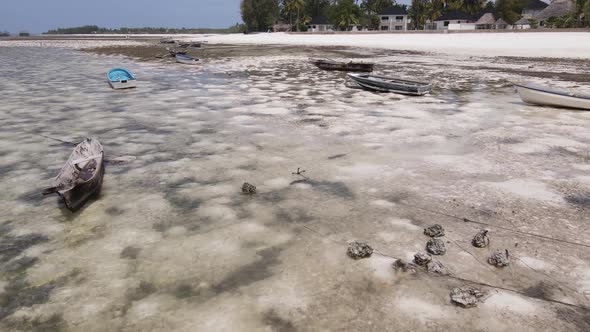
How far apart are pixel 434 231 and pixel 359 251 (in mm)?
1119

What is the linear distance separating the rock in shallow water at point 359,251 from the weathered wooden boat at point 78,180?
3791 millimetres

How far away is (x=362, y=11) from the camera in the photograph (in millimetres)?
87562

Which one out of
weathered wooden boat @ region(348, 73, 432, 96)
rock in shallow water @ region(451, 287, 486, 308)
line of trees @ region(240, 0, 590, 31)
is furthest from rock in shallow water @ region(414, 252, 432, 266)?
line of trees @ region(240, 0, 590, 31)

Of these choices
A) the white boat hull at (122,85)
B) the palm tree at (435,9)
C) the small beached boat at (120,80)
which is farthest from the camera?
the palm tree at (435,9)

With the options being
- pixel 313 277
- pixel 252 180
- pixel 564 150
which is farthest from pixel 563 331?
pixel 564 150

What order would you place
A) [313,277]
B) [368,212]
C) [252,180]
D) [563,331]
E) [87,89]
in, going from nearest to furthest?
[563,331], [313,277], [368,212], [252,180], [87,89]

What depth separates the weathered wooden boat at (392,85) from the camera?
14.3 metres

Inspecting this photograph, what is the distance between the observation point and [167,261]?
420 centimetres

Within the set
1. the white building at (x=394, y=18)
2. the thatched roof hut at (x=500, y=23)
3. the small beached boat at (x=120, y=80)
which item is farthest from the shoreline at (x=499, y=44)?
the white building at (x=394, y=18)

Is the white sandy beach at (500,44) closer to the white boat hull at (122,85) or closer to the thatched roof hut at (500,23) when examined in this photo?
the thatched roof hut at (500,23)

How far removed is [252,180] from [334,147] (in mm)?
2496

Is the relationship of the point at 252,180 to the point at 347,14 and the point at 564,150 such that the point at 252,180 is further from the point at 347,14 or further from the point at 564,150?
the point at 347,14

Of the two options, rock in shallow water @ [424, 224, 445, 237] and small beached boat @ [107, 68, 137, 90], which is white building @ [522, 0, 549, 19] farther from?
rock in shallow water @ [424, 224, 445, 237]

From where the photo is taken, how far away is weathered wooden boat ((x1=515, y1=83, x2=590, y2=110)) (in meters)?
11.7
